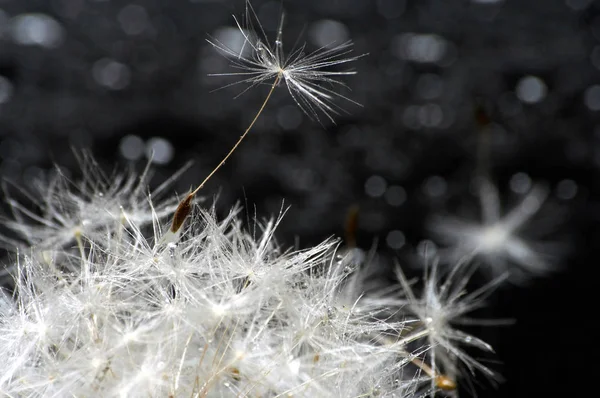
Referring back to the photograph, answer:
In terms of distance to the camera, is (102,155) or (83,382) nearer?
(83,382)

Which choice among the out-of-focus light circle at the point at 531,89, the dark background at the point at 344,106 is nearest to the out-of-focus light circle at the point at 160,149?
the dark background at the point at 344,106

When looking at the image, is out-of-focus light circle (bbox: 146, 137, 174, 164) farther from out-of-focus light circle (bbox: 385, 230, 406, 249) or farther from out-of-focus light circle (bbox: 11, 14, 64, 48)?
out-of-focus light circle (bbox: 385, 230, 406, 249)

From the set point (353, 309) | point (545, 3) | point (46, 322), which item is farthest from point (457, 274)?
point (46, 322)

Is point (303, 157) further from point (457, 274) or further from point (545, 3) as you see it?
point (545, 3)

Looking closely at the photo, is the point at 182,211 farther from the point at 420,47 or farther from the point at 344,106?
the point at 420,47

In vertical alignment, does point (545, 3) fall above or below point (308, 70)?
above

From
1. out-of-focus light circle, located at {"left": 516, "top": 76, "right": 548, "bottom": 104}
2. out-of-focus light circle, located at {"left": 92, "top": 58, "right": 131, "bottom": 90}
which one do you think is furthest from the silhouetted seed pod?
out-of-focus light circle, located at {"left": 516, "top": 76, "right": 548, "bottom": 104}

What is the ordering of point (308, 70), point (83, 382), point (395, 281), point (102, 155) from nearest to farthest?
point (83, 382)
point (308, 70)
point (395, 281)
point (102, 155)
